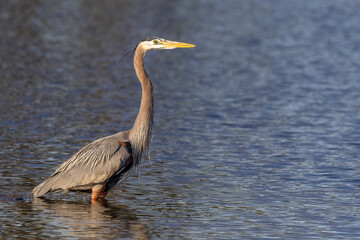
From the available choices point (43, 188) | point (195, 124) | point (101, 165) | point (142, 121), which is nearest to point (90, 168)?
point (101, 165)

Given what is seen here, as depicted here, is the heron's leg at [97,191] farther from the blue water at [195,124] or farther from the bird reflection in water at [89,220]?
the blue water at [195,124]

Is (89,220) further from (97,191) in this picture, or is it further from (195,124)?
(195,124)

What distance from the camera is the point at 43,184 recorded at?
32.7 ft

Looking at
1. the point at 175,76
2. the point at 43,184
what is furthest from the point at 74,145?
the point at 175,76

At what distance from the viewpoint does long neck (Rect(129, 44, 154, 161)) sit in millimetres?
10383

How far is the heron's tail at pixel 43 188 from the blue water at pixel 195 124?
0.17 metres

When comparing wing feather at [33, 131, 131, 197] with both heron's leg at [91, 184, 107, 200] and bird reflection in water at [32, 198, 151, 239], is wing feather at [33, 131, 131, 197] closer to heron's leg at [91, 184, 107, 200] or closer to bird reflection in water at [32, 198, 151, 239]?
heron's leg at [91, 184, 107, 200]

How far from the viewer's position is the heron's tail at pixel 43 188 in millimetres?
9914

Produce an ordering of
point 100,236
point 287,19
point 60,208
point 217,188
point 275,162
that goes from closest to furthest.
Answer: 1. point 100,236
2. point 60,208
3. point 217,188
4. point 275,162
5. point 287,19

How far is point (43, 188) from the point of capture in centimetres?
992

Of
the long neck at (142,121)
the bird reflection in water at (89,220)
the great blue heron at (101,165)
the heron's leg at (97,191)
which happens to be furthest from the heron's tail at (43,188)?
the long neck at (142,121)

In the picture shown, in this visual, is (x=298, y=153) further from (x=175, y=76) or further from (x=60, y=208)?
(x=175, y=76)

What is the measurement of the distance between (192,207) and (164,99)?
7.63 meters

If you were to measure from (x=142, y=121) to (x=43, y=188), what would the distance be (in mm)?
1679
